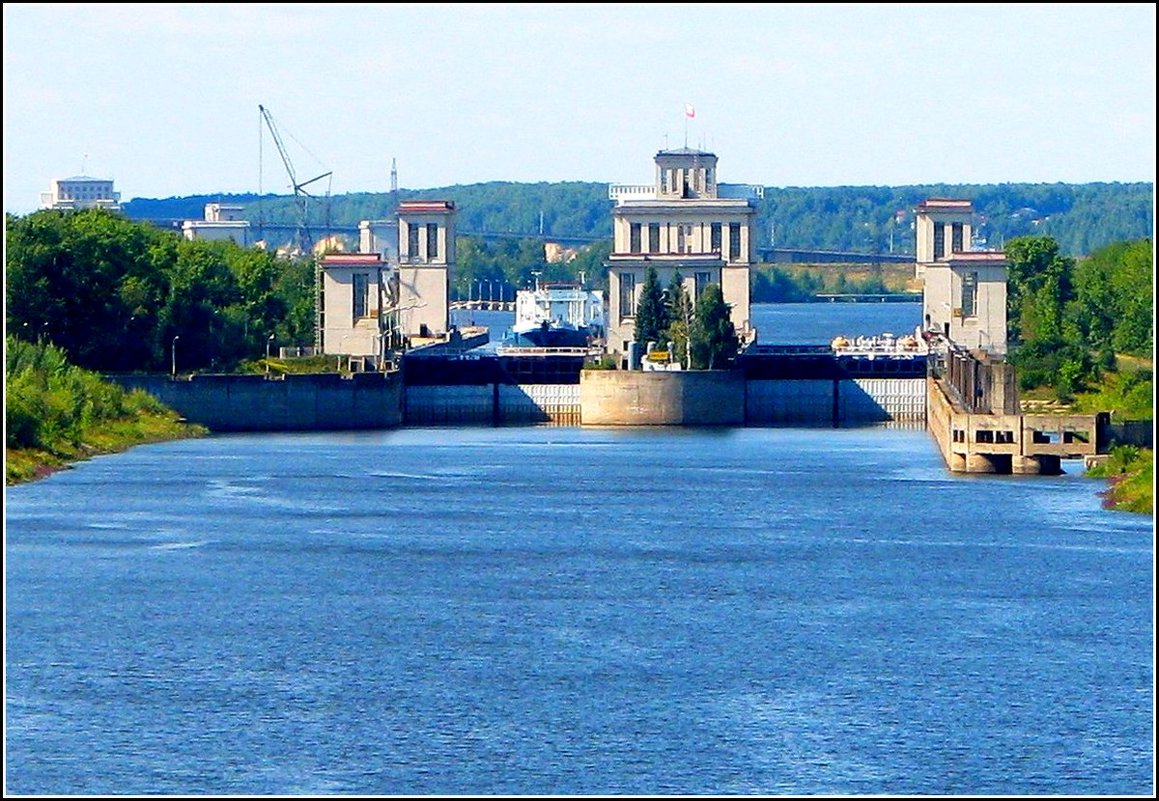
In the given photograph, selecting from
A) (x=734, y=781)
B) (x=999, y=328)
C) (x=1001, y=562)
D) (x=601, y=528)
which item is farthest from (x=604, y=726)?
(x=999, y=328)

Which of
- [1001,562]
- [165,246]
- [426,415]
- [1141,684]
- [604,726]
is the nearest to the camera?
[604,726]

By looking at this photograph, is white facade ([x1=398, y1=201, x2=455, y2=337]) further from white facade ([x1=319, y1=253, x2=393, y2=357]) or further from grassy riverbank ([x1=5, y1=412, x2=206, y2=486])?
grassy riverbank ([x1=5, y1=412, x2=206, y2=486])

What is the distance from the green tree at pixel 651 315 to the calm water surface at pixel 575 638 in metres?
29.0

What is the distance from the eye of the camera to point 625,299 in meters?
86.8

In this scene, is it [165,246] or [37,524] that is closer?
[37,524]

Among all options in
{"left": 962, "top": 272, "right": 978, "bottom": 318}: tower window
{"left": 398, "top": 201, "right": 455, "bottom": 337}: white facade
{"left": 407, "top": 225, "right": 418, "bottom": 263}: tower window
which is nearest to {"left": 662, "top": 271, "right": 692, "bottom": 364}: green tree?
{"left": 962, "top": 272, "right": 978, "bottom": 318}: tower window

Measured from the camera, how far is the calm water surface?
968 inches

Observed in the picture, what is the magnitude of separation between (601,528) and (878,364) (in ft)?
111

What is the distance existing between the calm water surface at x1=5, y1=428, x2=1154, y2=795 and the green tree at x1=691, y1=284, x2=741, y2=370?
22.7m

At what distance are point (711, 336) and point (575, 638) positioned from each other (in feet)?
143

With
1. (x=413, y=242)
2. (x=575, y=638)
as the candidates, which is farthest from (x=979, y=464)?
(x=413, y=242)

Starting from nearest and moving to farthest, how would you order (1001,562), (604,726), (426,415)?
(604,726)
(1001,562)
(426,415)

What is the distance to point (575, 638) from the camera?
31156 mm

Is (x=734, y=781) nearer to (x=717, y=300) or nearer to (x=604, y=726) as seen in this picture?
(x=604, y=726)
